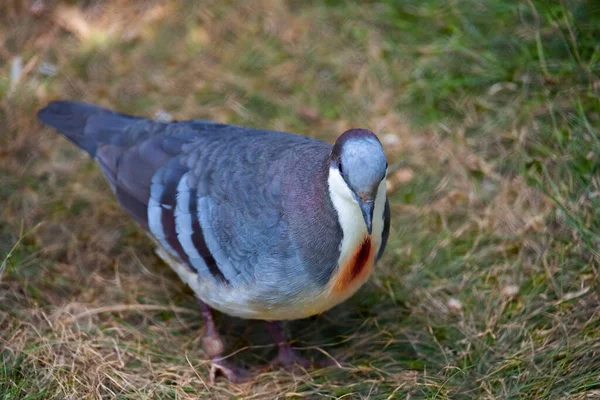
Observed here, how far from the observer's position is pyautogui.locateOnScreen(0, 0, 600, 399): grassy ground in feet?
11.5

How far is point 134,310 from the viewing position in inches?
156

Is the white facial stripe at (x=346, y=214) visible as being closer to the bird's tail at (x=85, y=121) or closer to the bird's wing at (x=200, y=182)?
the bird's wing at (x=200, y=182)

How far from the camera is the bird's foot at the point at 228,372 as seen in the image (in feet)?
12.1

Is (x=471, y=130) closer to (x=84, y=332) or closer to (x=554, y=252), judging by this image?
(x=554, y=252)

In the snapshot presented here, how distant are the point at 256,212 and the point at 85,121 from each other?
1428 millimetres

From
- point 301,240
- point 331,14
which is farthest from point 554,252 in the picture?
point 331,14

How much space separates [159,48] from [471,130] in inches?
99.0

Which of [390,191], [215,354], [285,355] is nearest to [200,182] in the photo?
[215,354]

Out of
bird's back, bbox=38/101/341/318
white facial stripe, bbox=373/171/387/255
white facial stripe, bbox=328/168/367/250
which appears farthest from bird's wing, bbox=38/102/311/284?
white facial stripe, bbox=373/171/387/255

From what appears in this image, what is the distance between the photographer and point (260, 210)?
3.25m

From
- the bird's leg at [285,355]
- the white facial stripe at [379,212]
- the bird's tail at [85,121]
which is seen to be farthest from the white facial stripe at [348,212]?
the bird's tail at [85,121]

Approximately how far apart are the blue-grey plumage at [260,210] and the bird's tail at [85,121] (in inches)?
8.8

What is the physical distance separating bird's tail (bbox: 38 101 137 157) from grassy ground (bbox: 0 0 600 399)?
55 cm

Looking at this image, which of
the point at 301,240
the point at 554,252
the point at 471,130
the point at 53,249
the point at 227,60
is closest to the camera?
the point at 301,240
